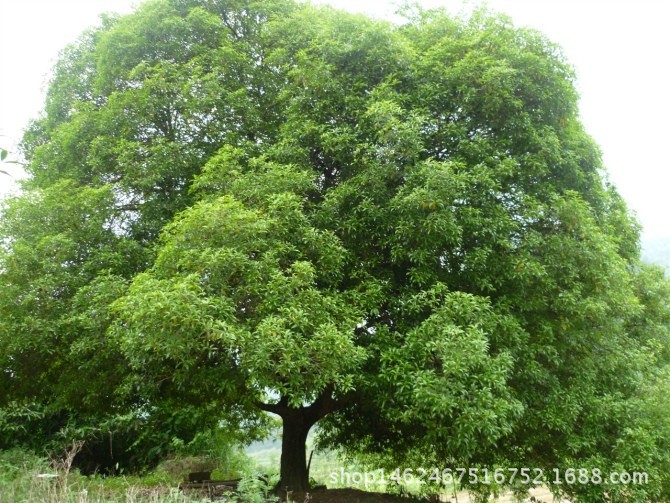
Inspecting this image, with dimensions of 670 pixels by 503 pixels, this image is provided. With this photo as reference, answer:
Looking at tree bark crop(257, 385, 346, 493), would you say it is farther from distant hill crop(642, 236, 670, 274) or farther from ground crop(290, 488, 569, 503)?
distant hill crop(642, 236, 670, 274)

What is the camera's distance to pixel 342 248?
310 inches

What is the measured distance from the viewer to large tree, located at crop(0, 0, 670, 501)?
22.1ft

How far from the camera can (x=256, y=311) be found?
6.78 metres

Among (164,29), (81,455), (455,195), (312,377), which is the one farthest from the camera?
(81,455)

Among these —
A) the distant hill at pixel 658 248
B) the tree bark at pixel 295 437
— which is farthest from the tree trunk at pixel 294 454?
the distant hill at pixel 658 248

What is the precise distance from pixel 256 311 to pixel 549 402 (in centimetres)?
451

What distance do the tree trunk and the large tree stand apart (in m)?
0.05

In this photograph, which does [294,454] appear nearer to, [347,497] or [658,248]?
[347,497]

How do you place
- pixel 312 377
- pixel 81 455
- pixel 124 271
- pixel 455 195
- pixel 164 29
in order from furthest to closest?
pixel 81 455
pixel 164 29
pixel 124 271
pixel 455 195
pixel 312 377

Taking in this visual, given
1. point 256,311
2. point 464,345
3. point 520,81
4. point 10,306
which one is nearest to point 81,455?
point 10,306

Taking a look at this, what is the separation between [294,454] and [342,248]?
15.4 ft

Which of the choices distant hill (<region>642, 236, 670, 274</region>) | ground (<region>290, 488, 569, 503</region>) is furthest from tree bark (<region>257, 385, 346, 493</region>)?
distant hill (<region>642, 236, 670, 274</region>)

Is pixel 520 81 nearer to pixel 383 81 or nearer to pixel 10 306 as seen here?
pixel 383 81

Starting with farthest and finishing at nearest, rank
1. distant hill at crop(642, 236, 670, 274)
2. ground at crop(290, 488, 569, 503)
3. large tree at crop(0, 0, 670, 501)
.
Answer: distant hill at crop(642, 236, 670, 274), ground at crop(290, 488, 569, 503), large tree at crop(0, 0, 670, 501)
